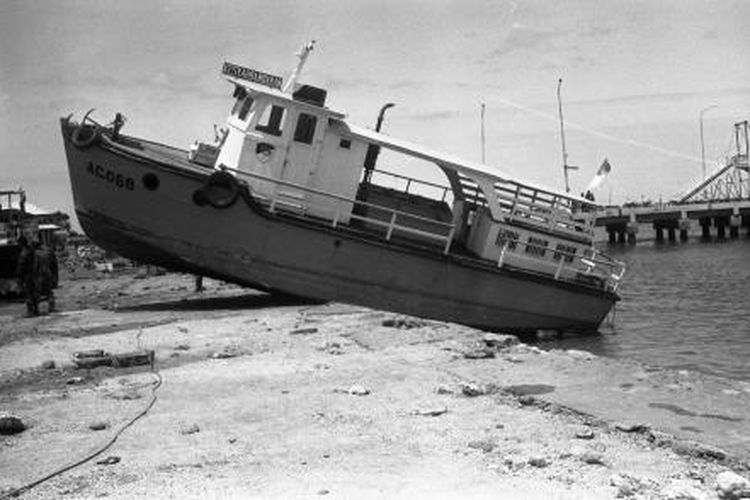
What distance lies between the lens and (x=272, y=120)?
49.8 feet

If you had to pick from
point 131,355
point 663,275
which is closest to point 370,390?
point 131,355

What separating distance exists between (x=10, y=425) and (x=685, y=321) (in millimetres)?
18048

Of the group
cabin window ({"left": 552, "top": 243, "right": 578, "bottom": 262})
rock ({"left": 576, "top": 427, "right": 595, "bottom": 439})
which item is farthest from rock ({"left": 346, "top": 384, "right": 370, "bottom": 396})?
cabin window ({"left": 552, "top": 243, "right": 578, "bottom": 262})

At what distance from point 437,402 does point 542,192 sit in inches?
381

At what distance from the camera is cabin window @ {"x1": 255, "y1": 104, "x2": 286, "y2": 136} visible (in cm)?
1513

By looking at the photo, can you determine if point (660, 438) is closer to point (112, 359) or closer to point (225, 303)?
point (112, 359)

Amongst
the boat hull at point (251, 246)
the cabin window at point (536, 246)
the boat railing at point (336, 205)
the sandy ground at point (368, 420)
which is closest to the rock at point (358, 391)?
the sandy ground at point (368, 420)

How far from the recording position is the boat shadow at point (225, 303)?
49.9ft

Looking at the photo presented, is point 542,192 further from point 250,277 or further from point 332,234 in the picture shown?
point 250,277

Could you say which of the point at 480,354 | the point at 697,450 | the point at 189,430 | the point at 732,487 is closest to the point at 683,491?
the point at 732,487

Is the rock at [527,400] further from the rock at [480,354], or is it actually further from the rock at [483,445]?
the rock at [480,354]

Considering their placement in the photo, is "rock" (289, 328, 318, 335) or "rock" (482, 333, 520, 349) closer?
"rock" (482, 333, 520, 349)

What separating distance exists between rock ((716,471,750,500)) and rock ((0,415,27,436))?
528 cm

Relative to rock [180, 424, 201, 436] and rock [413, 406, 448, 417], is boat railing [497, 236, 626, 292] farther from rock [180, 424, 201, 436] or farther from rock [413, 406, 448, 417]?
rock [180, 424, 201, 436]
